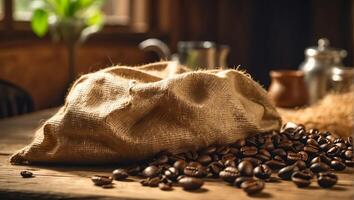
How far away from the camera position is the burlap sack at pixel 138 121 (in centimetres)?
131

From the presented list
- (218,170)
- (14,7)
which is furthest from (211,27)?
(218,170)

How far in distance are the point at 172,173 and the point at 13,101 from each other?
1.32m

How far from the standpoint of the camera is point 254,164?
1235 mm

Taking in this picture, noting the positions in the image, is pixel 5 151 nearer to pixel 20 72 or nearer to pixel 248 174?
pixel 248 174

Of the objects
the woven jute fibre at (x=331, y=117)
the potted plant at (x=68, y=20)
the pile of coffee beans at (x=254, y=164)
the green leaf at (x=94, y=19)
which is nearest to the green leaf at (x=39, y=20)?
the potted plant at (x=68, y=20)

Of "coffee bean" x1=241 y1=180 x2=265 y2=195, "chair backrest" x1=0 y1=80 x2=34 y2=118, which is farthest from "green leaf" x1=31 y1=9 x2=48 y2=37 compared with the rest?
"coffee bean" x1=241 y1=180 x2=265 y2=195

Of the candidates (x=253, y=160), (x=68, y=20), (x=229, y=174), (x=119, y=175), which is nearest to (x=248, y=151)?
(x=253, y=160)

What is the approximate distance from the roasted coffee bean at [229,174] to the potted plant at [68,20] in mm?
1797

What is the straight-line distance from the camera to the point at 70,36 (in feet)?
9.62

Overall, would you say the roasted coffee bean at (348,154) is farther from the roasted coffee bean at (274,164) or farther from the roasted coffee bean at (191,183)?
the roasted coffee bean at (191,183)

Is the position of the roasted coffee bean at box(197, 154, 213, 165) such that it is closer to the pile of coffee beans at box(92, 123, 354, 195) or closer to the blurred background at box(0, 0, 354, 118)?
the pile of coffee beans at box(92, 123, 354, 195)

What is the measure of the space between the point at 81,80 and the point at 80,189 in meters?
0.44

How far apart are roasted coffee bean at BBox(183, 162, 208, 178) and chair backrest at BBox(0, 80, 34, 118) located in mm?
1265

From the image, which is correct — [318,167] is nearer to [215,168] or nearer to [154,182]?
[215,168]
